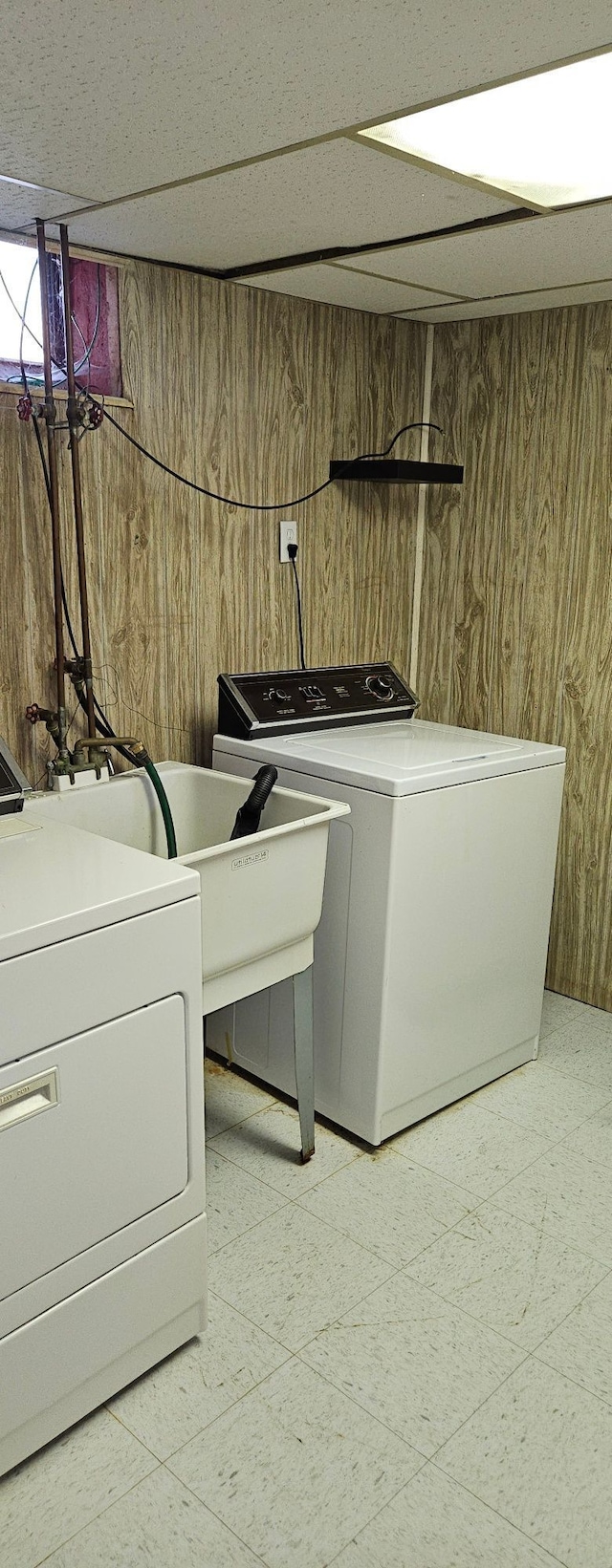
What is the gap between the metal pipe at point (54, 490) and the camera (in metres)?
1.93

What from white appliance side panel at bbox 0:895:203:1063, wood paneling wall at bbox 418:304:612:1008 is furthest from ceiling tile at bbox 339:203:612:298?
white appliance side panel at bbox 0:895:203:1063

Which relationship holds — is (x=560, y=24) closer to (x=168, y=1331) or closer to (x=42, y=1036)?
(x=42, y=1036)

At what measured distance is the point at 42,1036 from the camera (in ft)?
4.35

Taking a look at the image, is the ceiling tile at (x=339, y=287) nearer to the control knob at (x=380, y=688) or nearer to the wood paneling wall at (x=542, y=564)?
the wood paneling wall at (x=542, y=564)

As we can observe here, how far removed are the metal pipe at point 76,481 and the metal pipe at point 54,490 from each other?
0.04 meters

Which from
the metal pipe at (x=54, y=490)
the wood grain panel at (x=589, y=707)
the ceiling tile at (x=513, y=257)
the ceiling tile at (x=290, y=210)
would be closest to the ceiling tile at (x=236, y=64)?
the ceiling tile at (x=290, y=210)

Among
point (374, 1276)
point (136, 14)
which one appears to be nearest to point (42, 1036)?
point (374, 1276)

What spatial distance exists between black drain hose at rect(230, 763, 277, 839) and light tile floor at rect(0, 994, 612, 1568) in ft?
2.40

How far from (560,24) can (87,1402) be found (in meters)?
1.93

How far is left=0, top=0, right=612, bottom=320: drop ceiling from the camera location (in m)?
1.09

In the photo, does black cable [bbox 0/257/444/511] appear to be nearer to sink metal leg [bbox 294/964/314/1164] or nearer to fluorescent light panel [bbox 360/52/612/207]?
fluorescent light panel [bbox 360/52/612/207]

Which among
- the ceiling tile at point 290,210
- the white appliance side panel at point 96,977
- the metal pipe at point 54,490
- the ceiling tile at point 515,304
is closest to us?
the white appliance side panel at point 96,977

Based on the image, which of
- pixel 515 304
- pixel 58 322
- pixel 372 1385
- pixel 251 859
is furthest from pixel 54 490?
pixel 372 1385

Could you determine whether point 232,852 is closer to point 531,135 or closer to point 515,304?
point 531,135
